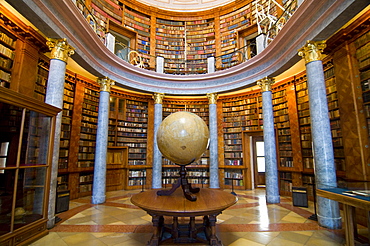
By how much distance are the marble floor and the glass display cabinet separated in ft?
1.44

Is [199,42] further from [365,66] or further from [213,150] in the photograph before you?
[365,66]

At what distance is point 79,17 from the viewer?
4.67 meters

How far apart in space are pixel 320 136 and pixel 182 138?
3.21 m

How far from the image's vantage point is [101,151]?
251 inches

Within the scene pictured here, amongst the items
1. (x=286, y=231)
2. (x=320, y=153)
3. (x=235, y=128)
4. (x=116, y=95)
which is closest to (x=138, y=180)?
(x=116, y=95)

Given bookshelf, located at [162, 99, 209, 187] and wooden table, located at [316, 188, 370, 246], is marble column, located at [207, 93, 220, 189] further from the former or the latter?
wooden table, located at [316, 188, 370, 246]

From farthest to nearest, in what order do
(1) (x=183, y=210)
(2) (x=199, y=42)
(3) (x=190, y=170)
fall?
(2) (x=199, y=42), (3) (x=190, y=170), (1) (x=183, y=210)

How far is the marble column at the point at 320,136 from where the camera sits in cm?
408

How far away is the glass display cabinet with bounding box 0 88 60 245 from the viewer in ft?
10.2

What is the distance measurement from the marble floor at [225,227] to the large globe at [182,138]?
1656mm

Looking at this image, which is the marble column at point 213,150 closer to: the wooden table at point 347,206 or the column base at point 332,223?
the column base at point 332,223

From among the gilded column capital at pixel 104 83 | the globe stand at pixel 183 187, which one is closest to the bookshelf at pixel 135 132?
the gilded column capital at pixel 104 83

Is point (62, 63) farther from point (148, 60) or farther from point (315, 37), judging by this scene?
point (315, 37)

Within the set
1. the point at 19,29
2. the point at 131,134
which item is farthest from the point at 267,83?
the point at 19,29
